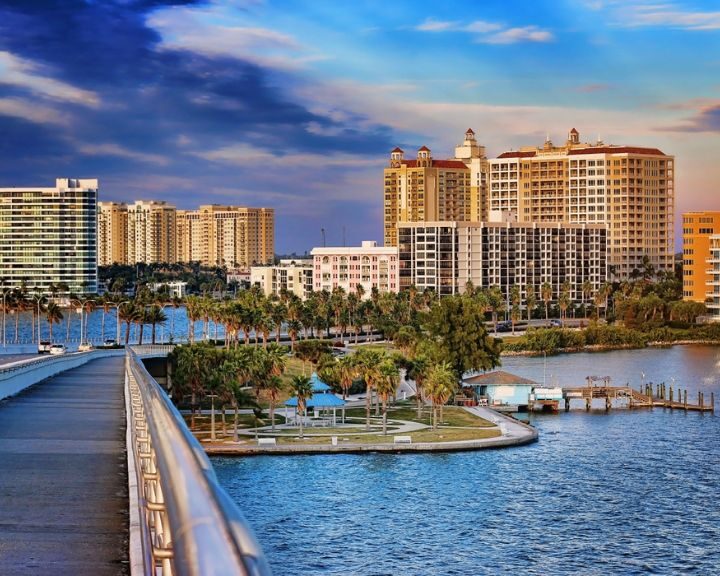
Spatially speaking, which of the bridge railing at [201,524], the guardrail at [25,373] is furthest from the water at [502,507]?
the bridge railing at [201,524]

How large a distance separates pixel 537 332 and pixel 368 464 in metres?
92.3

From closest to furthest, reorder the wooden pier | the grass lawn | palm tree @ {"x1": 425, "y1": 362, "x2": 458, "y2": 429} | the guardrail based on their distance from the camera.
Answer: the guardrail → palm tree @ {"x1": 425, "y1": 362, "x2": 458, "y2": 429} → the grass lawn → the wooden pier

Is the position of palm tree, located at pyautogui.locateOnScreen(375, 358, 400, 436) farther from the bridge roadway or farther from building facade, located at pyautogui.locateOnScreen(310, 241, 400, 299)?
building facade, located at pyautogui.locateOnScreen(310, 241, 400, 299)

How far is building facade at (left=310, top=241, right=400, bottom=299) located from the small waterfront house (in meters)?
95.0

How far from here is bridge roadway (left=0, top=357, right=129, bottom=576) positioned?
939 cm

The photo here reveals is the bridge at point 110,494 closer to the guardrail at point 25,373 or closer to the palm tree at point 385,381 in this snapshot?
the guardrail at point 25,373

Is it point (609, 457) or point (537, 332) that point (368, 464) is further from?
point (537, 332)

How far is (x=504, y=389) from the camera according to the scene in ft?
314

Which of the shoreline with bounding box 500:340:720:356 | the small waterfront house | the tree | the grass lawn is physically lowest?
the grass lawn

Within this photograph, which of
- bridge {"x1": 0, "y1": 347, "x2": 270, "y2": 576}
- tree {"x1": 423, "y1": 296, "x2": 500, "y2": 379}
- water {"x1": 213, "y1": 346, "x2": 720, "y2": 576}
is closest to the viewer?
bridge {"x1": 0, "y1": 347, "x2": 270, "y2": 576}

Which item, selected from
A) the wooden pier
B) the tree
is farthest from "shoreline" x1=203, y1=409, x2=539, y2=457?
the tree

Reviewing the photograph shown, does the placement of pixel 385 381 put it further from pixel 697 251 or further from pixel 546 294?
pixel 546 294

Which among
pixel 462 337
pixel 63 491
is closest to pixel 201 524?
pixel 63 491

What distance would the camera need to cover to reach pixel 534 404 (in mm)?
94500
